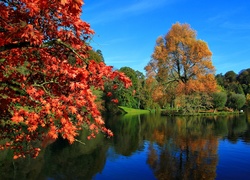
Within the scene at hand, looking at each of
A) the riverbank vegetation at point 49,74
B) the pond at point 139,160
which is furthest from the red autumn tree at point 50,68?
the pond at point 139,160

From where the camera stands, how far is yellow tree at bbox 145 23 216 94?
47778mm

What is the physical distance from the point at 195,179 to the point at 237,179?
2.73m

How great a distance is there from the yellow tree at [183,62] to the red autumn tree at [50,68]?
41537mm

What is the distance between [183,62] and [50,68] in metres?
43.4

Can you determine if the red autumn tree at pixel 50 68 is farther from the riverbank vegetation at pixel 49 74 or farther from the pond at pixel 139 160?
the pond at pixel 139 160

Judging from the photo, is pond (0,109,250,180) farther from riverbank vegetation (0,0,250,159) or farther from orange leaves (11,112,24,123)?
orange leaves (11,112,24,123)

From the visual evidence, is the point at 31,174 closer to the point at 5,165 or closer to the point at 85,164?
the point at 5,165

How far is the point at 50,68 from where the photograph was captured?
802 cm

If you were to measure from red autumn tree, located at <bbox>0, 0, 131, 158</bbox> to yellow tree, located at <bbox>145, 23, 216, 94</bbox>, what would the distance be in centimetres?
4154

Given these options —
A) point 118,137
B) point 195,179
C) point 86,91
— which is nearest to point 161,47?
point 118,137

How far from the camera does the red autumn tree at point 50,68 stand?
648 cm

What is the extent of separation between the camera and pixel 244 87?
399ft

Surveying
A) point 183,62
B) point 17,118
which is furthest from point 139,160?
point 183,62

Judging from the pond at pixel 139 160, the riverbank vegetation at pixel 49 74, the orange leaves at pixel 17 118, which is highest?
the riverbank vegetation at pixel 49 74
